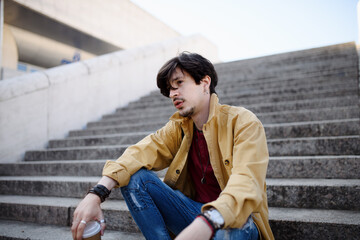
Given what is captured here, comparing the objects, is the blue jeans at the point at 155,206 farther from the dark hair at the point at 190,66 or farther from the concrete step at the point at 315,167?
the concrete step at the point at 315,167

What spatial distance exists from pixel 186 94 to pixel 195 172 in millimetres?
560

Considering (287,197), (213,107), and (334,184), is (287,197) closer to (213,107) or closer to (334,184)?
(334,184)

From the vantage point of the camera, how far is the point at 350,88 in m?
3.84

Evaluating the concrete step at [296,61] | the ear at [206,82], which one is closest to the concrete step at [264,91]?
the concrete step at [296,61]

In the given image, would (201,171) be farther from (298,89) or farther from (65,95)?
(65,95)

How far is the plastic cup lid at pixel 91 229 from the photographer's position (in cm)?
131

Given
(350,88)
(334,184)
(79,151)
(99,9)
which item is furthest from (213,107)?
(99,9)

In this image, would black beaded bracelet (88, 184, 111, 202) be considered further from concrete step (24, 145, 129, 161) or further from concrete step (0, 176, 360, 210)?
concrete step (24, 145, 129, 161)

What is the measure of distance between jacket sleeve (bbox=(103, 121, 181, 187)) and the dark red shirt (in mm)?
163

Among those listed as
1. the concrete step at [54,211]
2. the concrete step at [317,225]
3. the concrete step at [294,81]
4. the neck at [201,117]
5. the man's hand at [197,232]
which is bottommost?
the concrete step at [54,211]

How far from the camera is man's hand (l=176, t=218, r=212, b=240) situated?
1.01 metres

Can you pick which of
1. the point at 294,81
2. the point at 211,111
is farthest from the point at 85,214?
the point at 294,81

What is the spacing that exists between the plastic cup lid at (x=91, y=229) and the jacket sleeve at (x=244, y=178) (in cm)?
64

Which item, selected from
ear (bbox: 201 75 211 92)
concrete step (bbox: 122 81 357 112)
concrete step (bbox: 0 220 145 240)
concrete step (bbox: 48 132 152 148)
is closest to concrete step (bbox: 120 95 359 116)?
concrete step (bbox: 122 81 357 112)
